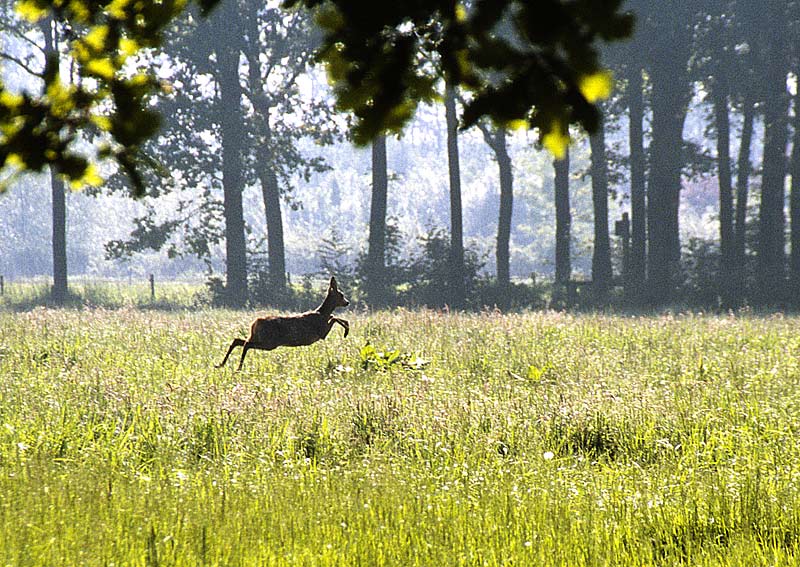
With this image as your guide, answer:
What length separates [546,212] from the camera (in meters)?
124

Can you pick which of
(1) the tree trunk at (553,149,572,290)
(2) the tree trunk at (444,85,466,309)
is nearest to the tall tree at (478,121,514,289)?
(2) the tree trunk at (444,85,466,309)

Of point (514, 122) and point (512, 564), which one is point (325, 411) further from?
point (514, 122)

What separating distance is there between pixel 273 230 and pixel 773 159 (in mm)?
18887

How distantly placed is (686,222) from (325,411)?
5030 inches

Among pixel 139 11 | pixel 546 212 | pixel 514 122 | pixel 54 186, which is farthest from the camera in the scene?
pixel 546 212

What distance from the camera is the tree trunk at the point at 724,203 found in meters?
31.0

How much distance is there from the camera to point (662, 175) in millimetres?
30359

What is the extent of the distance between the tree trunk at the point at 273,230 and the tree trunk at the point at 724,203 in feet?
53.9

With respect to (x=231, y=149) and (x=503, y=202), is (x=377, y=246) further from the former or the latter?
(x=231, y=149)

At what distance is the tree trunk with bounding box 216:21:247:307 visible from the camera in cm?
3544

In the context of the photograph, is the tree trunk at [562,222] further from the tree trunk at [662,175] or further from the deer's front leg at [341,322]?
the deer's front leg at [341,322]

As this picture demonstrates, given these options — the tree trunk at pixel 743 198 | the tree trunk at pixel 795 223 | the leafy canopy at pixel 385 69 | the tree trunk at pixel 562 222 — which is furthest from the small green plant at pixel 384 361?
the tree trunk at pixel 562 222

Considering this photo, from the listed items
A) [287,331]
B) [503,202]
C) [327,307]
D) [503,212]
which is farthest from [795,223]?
[287,331]

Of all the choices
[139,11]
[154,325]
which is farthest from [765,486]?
[154,325]
